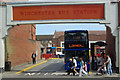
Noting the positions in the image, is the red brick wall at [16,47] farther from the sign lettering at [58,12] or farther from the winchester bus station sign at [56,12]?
the sign lettering at [58,12]

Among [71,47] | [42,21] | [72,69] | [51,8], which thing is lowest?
[72,69]

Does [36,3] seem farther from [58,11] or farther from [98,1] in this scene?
[98,1]

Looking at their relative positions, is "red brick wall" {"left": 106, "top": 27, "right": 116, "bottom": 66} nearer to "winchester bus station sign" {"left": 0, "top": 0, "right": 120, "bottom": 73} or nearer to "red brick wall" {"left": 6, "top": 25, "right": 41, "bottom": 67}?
"winchester bus station sign" {"left": 0, "top": 0, "right": 120, "bottom": 73}

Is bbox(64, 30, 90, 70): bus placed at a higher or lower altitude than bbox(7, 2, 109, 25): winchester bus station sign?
lower

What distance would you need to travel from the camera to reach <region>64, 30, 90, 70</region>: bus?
20.4m

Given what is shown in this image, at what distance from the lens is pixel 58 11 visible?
66.2 feet

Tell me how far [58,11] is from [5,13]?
5.30 m

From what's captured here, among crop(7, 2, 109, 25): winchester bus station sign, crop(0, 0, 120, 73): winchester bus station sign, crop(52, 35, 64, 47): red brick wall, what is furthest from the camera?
crop(52, 35, 64, 47): red brick wall

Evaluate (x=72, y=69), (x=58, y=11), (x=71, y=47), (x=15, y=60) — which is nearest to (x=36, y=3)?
(x=58, y=11)

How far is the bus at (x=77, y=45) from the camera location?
2039cm

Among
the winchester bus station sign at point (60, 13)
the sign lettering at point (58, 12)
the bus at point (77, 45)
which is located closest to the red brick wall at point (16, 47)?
the winchester bus station sign at point (60, 13)

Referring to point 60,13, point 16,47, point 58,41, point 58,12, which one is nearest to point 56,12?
point 58,12

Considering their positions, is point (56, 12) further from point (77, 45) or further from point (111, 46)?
point (111, 46)

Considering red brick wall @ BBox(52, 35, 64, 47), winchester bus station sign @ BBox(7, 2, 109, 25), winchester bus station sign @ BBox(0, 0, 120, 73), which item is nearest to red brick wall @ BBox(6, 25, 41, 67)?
winchester bus station sign @ BBox(0, 0, 120, 73)
